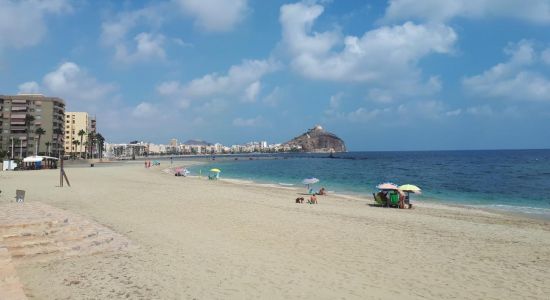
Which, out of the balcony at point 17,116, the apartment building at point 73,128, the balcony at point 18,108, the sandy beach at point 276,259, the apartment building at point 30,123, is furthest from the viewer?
the apartment building at point 73,128

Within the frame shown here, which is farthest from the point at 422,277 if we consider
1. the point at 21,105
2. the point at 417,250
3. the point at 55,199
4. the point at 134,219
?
the point at 21,105

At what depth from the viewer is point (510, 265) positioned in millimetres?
10234

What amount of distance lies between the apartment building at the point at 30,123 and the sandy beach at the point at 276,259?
347ft

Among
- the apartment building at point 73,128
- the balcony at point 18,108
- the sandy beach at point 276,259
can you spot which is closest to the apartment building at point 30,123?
the balcony at point 18,108

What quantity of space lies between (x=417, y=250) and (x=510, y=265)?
237 cm

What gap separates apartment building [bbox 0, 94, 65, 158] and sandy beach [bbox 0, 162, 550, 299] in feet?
347

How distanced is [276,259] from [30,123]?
115m

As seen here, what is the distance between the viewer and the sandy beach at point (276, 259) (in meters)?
7.73

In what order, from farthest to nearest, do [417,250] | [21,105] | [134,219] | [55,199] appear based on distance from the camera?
1. [21,105]
2. [55,199]
3. [134,219]
4. [417,250]

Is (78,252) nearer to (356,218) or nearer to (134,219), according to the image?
(134,219)

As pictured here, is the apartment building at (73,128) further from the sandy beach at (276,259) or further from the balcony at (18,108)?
the sandy beach at (276,259)

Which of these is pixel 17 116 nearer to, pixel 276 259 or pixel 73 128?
pixel 73 128

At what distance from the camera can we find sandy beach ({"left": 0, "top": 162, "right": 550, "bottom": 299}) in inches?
305

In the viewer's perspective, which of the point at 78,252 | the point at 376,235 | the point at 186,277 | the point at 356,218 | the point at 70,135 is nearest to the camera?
the point at 186,277
